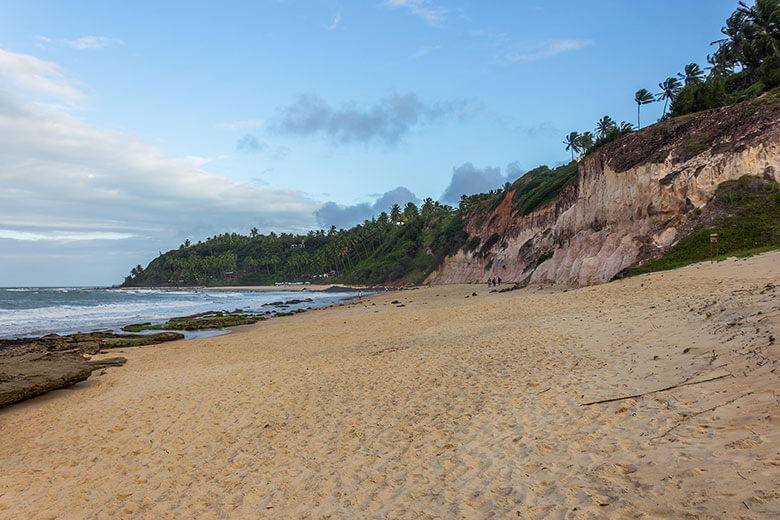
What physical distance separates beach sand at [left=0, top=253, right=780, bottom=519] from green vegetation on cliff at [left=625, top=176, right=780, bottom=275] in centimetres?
1232

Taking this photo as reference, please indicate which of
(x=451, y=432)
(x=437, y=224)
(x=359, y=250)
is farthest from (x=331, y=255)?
(x=451, y=432)

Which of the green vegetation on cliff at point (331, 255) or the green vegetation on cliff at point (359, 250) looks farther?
the green vegetation on cliff at point (331, 255)

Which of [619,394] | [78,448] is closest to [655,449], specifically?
[619,394]

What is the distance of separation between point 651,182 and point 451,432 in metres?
30.4

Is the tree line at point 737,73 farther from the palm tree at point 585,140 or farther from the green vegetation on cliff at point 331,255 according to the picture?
the green vegetation on cliff at point 331,255

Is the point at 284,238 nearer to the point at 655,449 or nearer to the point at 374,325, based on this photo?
the point at 374,325

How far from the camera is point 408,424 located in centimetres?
683

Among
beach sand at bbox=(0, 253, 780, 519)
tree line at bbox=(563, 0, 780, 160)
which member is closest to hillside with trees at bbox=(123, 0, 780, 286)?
tree line at bbox=(563, 0, 780, 160)

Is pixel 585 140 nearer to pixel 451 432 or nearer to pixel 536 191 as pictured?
pixel 536 191

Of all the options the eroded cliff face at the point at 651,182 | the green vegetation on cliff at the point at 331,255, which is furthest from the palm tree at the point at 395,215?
the eroded cliff face at the point at 651,182

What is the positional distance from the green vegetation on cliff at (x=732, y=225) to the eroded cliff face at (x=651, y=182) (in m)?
0.73

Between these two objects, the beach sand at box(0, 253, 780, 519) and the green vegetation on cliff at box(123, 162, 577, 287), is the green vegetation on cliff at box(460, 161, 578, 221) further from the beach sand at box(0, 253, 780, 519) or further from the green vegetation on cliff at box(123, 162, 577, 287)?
the beach sand at box(0, 253, 780, 519)

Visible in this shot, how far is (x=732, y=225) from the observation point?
77.5 ft

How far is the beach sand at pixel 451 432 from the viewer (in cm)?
402
